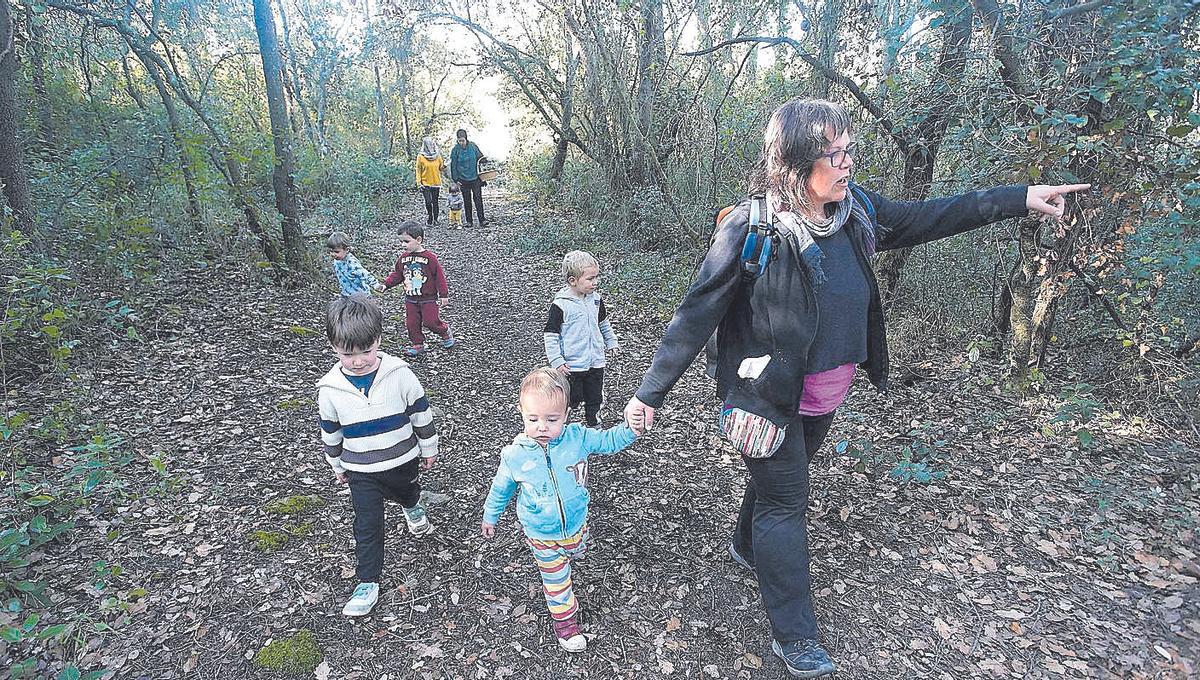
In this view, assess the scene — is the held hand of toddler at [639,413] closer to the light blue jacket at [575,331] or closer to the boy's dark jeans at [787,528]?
the boy's dark jeans at [787,528]

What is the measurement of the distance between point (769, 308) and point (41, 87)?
9.18 metres

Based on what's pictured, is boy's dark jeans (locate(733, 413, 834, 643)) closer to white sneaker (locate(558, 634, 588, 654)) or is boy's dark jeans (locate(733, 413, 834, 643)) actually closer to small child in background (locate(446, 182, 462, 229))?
white sneaker (locate(558, 634, 588, 654))

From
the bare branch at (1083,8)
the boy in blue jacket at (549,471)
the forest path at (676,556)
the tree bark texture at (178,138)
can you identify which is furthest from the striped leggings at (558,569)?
the tree bark texture at (178,138)

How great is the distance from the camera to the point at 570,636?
116 inches

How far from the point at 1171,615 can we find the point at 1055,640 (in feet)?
1.80

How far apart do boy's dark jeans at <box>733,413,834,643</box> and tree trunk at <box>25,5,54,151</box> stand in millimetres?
8272

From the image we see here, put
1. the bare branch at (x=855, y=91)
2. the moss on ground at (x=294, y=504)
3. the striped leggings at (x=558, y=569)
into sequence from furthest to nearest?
the bare branch at (x=855, y=91) → the moss on ground at (x=294, y=504) → the striped leggings at (x=558, y=569)

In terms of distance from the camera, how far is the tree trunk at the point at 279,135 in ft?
24.3

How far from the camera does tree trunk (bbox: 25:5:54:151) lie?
252 inches

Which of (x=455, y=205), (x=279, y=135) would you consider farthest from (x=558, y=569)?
(x=455, y=205)

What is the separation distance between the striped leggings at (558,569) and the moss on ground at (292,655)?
118 centimetres

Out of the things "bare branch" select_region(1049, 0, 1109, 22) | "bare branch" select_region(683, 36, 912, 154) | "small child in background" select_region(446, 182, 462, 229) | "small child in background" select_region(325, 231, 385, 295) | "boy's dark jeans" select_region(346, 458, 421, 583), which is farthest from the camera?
"small child in background" select_region(446, 182, 462, 229)

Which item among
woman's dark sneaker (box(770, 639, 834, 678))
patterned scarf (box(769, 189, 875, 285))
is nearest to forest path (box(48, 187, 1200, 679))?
woman's dark sneaker (box(770, 639, 834, 678))

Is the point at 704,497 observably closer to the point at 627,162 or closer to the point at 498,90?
the point at 627,162
